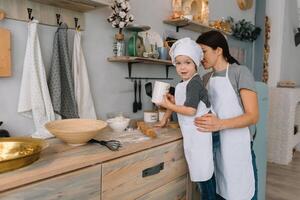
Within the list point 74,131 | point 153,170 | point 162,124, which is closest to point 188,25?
point 162,124

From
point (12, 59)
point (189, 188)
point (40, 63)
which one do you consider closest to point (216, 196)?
point (189, 188)

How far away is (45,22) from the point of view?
4.76 feet

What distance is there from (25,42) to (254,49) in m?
3.27

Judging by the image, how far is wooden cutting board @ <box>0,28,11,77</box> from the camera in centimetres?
127

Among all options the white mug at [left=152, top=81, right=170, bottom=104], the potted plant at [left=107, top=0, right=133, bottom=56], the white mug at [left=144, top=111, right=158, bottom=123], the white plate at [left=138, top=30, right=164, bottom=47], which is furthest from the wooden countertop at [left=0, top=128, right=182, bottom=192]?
the white plate at [left=138, top=30, right=164, bottom=47]

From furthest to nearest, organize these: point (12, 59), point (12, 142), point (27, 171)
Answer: point (12, 59) → point (12, 142) → point (27, 171)

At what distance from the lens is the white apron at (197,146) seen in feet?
4.61

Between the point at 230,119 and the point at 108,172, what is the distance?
0.71 meters

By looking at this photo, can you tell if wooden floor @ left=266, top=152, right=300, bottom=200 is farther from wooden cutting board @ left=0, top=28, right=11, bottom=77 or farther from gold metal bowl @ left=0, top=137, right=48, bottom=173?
wooden cutting board @ left=0, top=28, right=11, bottom=77

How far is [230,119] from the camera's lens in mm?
1405

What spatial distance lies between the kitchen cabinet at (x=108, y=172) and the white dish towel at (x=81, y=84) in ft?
0.71

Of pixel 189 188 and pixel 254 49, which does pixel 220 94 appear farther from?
pixel 254 49

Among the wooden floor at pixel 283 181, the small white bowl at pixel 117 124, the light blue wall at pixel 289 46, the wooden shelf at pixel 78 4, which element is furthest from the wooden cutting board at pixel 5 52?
the light blue wall at pixel 289 46

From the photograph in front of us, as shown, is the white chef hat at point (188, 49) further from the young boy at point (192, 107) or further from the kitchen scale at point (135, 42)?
the kitchen scale at point (135, 42)
